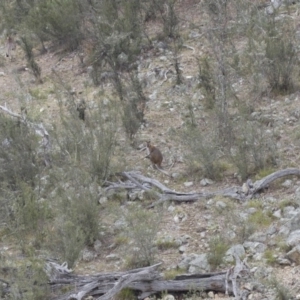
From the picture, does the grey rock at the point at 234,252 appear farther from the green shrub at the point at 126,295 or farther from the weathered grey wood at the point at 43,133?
the weathered grey wood at the point at 43,133

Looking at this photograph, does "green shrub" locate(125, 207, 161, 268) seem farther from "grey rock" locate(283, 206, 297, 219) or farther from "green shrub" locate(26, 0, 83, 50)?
"green shrub" locate(26, 0, 83, 50)

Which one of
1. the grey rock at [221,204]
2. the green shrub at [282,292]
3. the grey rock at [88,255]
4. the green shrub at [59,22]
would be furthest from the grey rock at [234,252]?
the green shrub at [59,22]

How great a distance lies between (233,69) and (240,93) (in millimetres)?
398

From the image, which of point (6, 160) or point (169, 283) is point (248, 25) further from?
point (169, 283)

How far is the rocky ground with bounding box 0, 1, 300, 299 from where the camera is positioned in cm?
519

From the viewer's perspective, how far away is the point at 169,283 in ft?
16.1

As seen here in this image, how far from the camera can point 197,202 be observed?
6.61 m

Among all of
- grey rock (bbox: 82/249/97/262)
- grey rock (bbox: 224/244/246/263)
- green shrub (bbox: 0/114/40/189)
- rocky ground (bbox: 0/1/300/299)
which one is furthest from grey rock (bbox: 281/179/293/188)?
green shrub (bbox: 0/114/40/189)

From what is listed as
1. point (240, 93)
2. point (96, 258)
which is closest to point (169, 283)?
point (96, 258)

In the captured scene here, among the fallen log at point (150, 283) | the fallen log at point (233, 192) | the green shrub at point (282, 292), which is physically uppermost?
the green shrub at point (282, 292)

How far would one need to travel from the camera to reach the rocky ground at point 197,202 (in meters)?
5.19

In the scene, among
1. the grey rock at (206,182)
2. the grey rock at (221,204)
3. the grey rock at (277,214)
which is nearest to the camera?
the grey rock at (277,214)

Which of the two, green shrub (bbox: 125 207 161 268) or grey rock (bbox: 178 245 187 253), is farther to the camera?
grey rock (bbox: 178 245 187 253)

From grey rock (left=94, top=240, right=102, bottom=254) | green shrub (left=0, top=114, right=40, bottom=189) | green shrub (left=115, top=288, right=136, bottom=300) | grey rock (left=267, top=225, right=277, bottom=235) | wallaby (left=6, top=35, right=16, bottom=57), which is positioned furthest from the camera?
wallaby (left=6, top=35, right=16, bottom=57)
